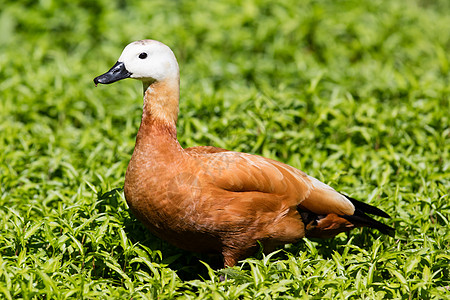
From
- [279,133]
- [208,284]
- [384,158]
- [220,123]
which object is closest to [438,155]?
[384,158]

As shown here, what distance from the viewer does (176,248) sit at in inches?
155

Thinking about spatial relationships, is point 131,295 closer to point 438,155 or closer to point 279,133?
point 279,133

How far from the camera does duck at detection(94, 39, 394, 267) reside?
11.3 ft

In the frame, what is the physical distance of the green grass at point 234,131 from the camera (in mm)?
3371

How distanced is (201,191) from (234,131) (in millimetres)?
1546

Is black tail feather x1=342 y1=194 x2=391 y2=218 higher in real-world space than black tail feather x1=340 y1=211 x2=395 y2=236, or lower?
higher

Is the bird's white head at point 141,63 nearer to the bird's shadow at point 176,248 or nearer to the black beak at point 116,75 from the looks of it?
the black beak at point 116,75

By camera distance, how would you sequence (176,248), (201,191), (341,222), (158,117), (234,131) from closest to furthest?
(201,191)
(158,117)
(341,222)
(176,248)
(234,131)

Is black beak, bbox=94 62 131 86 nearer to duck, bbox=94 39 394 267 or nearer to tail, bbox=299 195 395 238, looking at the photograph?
duck, bbox=94 39 394 267

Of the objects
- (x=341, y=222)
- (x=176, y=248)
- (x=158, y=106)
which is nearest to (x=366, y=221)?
(x=341, y=222)

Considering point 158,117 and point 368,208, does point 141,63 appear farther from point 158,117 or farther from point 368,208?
point 368,208

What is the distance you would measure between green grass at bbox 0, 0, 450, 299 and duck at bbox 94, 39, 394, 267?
20 cm

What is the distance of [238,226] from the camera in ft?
11.5

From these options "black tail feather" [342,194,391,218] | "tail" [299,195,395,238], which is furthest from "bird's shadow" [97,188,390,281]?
"black tail feather" [342,194,391,218]
